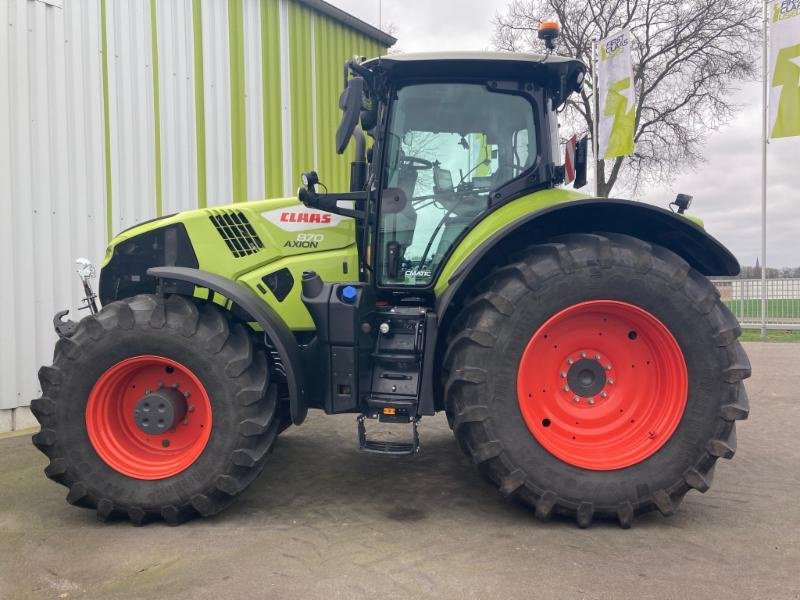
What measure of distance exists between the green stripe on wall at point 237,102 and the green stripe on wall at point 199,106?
37 cm

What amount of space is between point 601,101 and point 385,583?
1109 centimetres

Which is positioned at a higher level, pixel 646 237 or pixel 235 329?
pixel 646 237

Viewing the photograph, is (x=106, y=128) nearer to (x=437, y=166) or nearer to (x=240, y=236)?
(x=240, y=236)

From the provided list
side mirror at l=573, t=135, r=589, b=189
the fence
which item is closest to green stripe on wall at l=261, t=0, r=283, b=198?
side mirror at l=573, t=135, r=589, b=189

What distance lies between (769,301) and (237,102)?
490 inches

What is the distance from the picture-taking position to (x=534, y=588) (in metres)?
2.56

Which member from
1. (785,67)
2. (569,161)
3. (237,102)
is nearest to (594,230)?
(569,161)

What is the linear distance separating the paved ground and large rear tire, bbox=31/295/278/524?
182 mm

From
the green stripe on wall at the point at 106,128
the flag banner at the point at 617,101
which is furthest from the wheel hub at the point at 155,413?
the flag banner at the point at 617,101

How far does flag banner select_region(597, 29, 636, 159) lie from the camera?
1108cm

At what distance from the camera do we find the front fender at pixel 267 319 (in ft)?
10.9

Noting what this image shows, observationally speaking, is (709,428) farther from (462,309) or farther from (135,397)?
(135,397)

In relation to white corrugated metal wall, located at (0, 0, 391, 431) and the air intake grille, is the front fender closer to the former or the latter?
the air intake grille

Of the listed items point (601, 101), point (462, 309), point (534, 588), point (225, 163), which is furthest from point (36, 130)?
point (601, 101)
